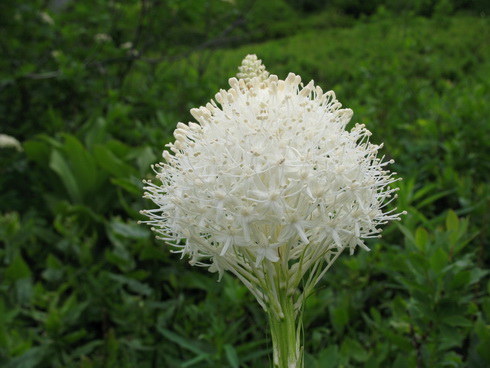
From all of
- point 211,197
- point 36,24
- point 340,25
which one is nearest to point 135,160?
point 36,24

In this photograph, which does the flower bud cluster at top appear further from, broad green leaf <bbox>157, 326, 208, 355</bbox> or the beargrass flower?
broad green leaf <bbox>157, 326, 208, 355</bbox>

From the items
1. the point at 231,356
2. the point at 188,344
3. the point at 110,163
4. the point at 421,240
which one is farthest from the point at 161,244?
the point at 421,240

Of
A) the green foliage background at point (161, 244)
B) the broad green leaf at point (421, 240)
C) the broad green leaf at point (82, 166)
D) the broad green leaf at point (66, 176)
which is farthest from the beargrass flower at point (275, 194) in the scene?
the broad green leaf at point (66, 176)

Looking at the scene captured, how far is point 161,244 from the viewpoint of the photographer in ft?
9.44

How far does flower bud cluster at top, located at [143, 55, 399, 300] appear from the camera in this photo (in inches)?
50.8

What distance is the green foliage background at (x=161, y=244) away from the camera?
208 centimetres

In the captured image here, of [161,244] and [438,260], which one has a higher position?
[438,260]

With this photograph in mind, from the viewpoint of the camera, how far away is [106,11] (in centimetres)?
536

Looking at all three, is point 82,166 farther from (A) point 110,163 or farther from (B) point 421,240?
(B) point 421,240

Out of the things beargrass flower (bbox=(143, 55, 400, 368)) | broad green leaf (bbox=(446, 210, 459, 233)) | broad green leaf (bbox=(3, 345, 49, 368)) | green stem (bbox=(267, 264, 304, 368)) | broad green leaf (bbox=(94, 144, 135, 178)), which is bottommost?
broad green leaf (bbox=(3, 345, 49, 368))

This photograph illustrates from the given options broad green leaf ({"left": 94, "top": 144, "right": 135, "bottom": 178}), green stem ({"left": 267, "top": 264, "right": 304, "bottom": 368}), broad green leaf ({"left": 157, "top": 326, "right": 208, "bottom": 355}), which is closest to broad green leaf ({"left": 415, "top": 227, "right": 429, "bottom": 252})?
green stem ({"left": 267, "top": 264, "right": 304, "bottom": 368})

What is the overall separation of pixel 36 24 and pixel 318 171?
474 cm

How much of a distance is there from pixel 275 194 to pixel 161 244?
175 centimetres

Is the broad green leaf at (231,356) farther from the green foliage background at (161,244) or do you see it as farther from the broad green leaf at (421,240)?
the broad green leaf at (421,240)
